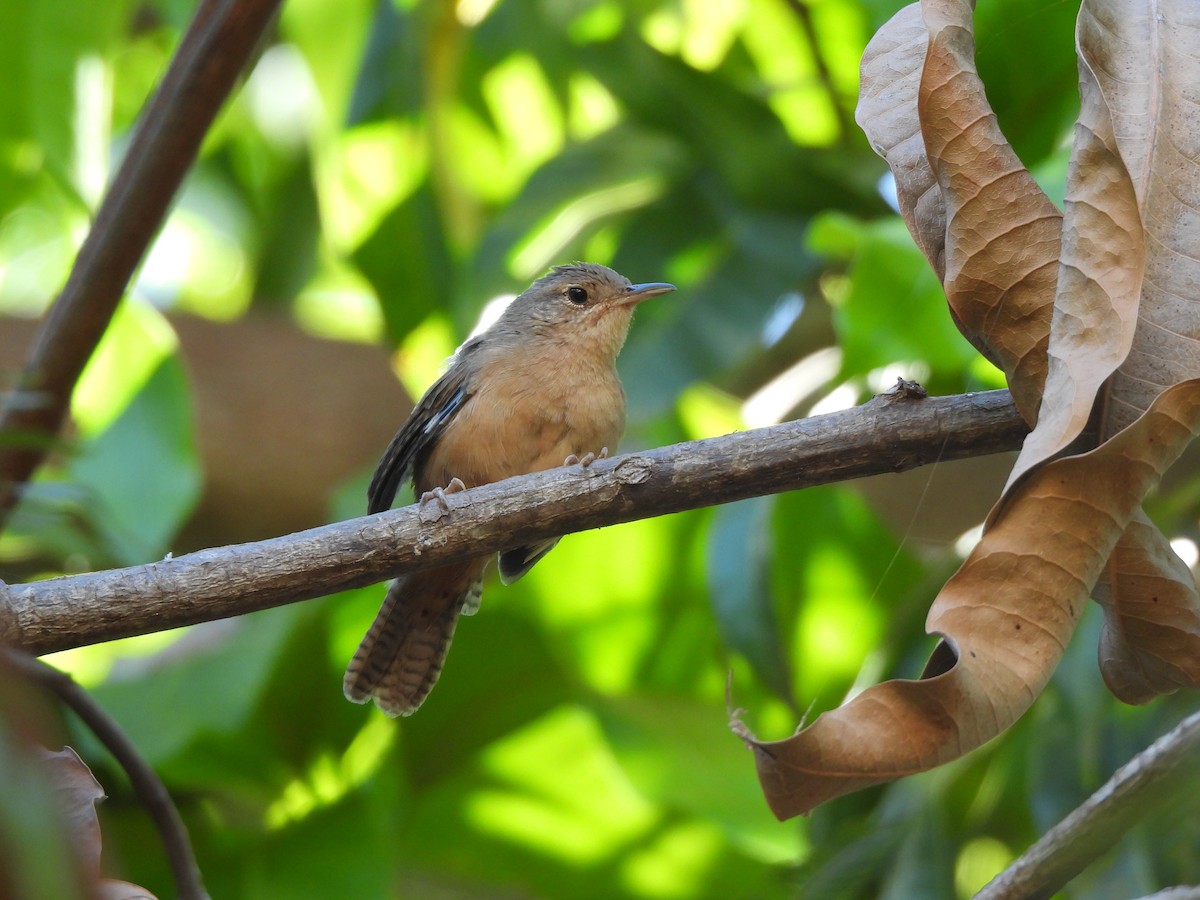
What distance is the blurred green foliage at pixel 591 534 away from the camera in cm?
439

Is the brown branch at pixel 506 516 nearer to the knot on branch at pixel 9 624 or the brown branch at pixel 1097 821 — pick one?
the knot on branch at pixel 9 624

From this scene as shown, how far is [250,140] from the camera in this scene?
7.57 metres

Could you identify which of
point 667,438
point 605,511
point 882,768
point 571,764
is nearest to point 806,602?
point 667,438

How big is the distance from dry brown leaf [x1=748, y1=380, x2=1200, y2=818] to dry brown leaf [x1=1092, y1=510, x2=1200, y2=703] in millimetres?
107

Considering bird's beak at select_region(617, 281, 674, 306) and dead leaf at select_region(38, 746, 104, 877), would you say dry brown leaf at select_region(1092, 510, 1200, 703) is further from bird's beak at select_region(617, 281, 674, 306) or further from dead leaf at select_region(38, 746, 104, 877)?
bird's beak at select_region(617, 281, 674, 306)

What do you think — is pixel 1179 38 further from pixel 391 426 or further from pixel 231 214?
pixel 231 214

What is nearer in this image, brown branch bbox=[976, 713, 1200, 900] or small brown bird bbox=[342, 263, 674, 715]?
brown branch bbox=[976, 713, 1200, 900]

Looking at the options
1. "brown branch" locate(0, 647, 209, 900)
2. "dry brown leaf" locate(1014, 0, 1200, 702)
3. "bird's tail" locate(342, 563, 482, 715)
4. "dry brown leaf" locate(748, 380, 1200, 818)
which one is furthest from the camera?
"bird's tail" locate(342, 563, 482, 715)

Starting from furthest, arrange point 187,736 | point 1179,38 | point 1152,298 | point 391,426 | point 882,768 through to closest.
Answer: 1. point 391,426
2. point 187,736
3. point 1179,38
4. point 1152,298
5. point 882,768

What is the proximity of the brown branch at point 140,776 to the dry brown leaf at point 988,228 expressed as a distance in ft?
6.55

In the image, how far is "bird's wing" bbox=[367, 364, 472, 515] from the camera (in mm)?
4004

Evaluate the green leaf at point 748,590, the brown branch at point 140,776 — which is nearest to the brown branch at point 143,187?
the brown branch at point 140,776

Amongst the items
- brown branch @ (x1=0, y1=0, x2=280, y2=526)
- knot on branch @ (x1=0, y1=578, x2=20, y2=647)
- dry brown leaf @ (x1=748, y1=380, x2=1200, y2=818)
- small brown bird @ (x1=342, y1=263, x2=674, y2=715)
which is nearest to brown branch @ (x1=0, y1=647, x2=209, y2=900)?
knot on branch @ (x1=0, y1=578, x2=20, y2=647)

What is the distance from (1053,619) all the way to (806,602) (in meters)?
3.43
